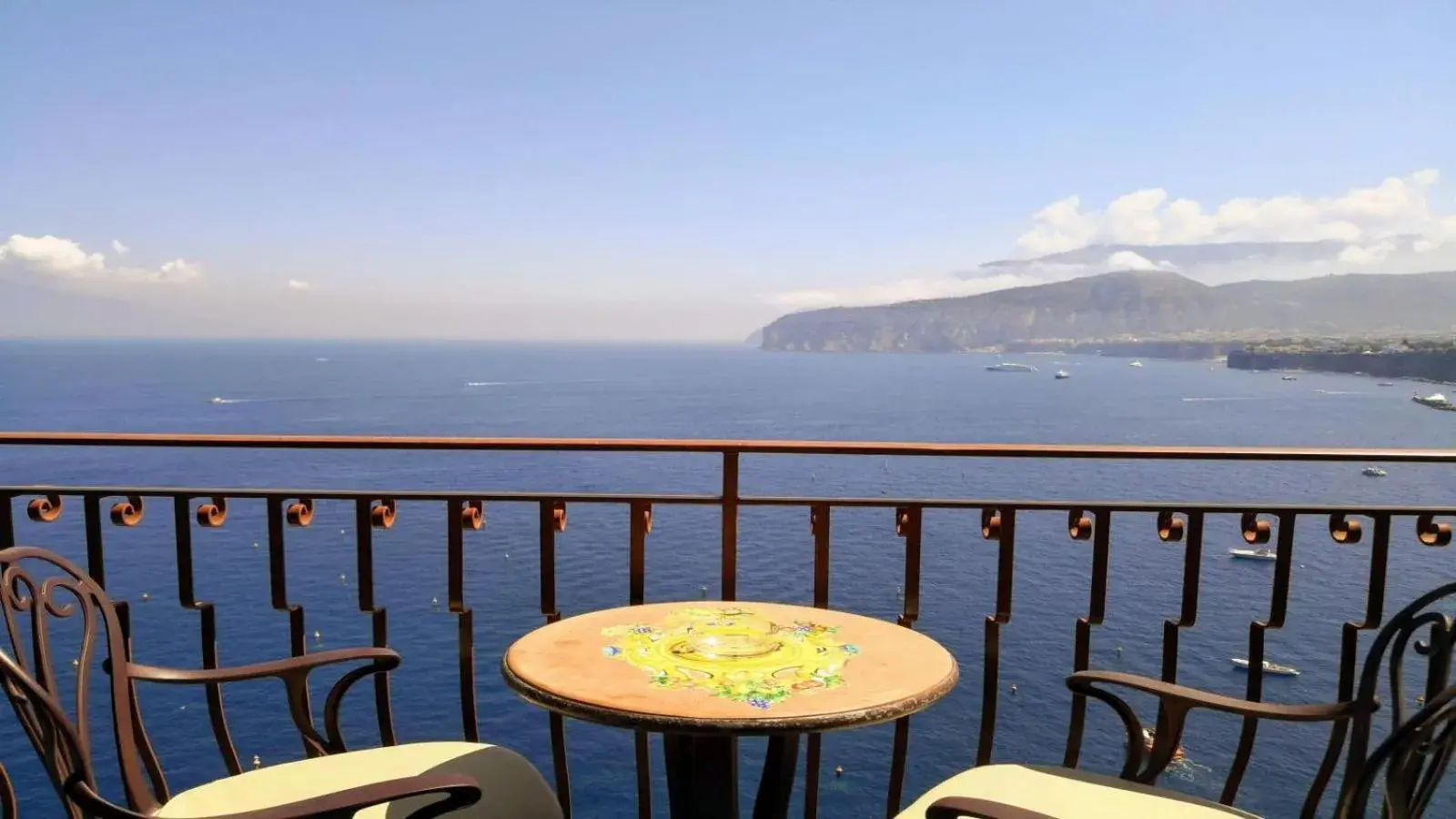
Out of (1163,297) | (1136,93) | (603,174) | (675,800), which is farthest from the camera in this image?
(1163,297)

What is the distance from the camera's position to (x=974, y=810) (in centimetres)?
132

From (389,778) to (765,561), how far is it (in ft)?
121

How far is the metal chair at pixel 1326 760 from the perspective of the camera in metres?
1.47

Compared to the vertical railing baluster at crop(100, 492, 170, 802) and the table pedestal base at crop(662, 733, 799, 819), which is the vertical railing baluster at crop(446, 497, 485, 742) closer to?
the vertical railing baluster at crop(100, 492, 170, 802)

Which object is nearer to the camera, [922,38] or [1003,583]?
[1003,583]

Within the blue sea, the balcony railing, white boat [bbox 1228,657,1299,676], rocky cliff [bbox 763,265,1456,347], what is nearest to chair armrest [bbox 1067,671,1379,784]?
the balcony railing

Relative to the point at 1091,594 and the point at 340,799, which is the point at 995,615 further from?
the point at 340,799

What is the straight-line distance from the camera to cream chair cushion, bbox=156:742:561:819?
1.71 m

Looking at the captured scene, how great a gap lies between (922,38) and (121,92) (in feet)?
A: 116

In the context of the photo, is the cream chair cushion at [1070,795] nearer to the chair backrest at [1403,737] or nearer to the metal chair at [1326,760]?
the metal chair at [1326,760]

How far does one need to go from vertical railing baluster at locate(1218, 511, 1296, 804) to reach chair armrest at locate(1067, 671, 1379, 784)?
37 cm

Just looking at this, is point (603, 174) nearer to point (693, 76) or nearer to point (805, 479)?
point (805, 479)

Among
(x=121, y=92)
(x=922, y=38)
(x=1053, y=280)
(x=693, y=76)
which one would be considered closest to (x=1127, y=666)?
(x=922, y=38)

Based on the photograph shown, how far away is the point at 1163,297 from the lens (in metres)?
123
